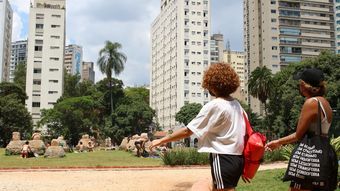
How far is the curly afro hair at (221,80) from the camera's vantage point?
159 inches

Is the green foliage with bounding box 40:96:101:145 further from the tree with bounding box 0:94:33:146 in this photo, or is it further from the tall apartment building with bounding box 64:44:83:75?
the tall apartment building with bounding box 64:44:83:75

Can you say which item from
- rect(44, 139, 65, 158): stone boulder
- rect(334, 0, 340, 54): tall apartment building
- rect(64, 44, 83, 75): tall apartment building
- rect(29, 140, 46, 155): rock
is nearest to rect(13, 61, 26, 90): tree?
rect(29, 140, 46, 155): rock

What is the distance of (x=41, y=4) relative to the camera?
9500 cm

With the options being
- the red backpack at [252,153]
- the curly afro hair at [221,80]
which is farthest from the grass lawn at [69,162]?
the red backpack at [252,153]

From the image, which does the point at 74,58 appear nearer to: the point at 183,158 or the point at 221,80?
the point at 183,158

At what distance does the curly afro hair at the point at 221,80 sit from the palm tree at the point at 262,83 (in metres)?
56.6

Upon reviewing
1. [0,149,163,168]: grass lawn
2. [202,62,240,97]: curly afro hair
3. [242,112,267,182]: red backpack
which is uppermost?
[202,62,240,97]: curly afro hair

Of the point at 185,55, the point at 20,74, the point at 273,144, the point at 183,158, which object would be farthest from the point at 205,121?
the point at 20,74

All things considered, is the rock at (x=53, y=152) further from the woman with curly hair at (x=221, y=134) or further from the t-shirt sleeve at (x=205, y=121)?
the t-shirt sleeve at (x=205, y=121)

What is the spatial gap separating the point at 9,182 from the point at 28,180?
631 millimetres

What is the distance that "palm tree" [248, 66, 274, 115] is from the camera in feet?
195

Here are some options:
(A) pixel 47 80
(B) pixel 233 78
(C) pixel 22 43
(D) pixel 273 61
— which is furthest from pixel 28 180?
(C) pixel 22 43

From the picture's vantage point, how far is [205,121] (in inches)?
154

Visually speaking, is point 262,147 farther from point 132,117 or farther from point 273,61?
point 273,61
